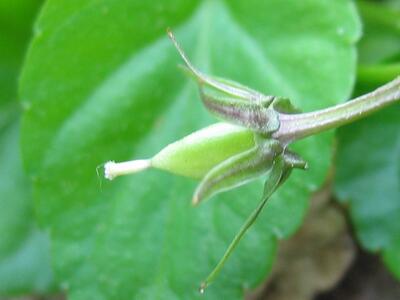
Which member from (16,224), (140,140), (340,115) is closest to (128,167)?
(340,115)

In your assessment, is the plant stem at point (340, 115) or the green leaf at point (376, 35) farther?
the green leaf at point (376, 35)

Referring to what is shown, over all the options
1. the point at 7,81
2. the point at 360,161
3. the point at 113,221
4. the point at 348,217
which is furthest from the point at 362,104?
the point at 7,81

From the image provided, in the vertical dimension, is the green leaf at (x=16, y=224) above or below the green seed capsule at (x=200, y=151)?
below

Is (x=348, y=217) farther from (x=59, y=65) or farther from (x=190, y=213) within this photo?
(x=59, y=65)

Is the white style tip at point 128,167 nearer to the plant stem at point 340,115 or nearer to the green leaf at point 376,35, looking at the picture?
the plant stem at point 340,115

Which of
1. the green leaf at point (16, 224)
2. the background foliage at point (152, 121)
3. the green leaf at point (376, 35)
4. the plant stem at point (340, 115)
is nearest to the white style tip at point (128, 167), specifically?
the plant stem at point (340, 115)

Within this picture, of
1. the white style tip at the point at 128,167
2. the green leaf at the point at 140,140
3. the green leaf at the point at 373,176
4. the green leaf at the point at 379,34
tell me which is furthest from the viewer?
the green leaf at the point at 379,34

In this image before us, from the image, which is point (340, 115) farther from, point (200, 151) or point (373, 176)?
point (373, 176)
